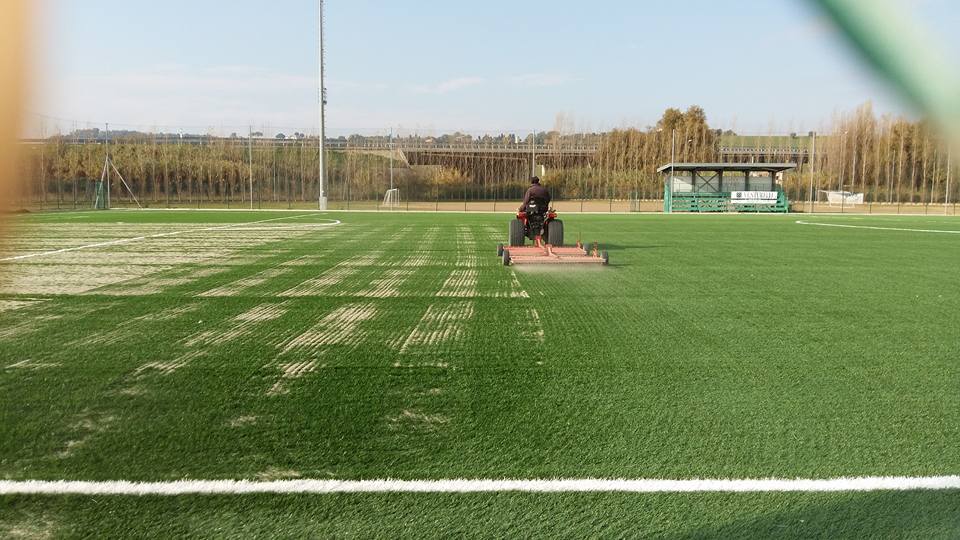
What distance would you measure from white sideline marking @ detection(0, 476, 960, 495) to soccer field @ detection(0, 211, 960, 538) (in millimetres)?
34

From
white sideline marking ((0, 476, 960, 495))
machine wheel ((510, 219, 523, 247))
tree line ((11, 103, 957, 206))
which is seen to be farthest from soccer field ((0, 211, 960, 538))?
tree line ((11, 103, 957, 206))

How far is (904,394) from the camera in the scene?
14.5 ft

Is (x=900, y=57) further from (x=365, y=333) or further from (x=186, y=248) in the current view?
(x=186, y=248)

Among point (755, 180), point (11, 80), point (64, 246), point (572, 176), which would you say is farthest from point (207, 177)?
point (11, 80)

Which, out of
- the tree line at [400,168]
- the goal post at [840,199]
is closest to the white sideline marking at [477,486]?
the tree line at [400,168]

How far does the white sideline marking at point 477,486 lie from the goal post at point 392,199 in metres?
49.5

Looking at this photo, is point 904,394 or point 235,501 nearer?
point 235,501

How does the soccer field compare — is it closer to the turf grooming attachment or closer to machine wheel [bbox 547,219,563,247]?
the turf grooming attachment

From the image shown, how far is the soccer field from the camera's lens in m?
2.85

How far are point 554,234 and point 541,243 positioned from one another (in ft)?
1.16

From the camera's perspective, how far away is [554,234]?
13.1 m

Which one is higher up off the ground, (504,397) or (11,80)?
(11,80)

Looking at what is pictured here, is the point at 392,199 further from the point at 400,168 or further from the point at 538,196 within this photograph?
the point at 538,196

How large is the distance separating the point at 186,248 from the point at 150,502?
523 inches
